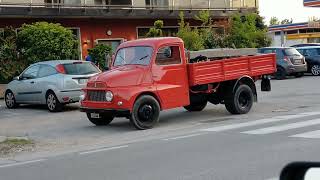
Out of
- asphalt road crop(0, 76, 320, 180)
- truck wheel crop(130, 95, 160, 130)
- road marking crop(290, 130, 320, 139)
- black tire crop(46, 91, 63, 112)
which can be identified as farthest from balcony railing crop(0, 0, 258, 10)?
road marking crop(290, 130, 320, 139)

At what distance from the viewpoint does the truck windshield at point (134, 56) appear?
12.8 meters

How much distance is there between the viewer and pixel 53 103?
1658cm

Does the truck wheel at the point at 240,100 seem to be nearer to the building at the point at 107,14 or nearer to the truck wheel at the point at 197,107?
the truck wheel at the point at 197,107

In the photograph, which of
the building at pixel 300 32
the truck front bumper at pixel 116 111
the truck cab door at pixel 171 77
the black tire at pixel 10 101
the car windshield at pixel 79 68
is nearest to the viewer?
the truck front bumper at pixel 116 111

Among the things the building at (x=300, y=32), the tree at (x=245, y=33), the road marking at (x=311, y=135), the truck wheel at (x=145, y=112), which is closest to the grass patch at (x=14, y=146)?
the truck wheel at (x=145, y=112)

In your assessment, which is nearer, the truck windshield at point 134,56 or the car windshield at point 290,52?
the truck windshield at point 134,56

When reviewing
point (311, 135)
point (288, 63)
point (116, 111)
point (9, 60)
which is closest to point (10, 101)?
point (9, 60)

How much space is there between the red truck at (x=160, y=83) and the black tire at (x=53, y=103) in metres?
3.36

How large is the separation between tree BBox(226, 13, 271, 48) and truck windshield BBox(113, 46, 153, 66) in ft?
66.6

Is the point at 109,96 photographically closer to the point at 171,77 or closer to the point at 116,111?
the point at 116,111

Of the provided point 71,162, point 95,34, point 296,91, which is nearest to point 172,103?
point 71,162

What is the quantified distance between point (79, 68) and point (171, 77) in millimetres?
5167

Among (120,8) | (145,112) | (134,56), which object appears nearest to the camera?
(145,112)

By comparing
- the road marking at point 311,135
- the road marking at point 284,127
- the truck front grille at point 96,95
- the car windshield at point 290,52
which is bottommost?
the road marking at point 284,127
